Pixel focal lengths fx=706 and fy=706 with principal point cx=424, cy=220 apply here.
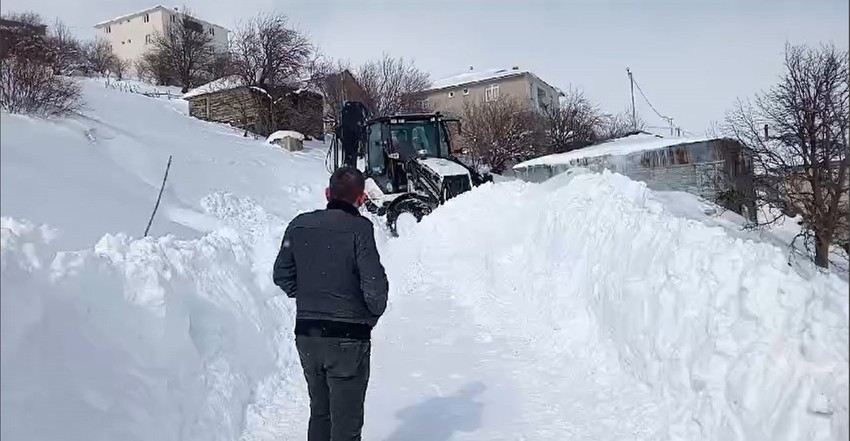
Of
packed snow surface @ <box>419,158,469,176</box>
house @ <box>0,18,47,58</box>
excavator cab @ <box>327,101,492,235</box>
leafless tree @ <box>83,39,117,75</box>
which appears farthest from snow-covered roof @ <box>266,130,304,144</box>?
house @ <box>0,18,47,58</box>

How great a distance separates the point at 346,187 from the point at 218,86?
1200 inches

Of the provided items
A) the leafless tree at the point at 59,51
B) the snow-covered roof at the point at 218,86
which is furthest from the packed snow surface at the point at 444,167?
the snow-covered roof at the point at 218,86

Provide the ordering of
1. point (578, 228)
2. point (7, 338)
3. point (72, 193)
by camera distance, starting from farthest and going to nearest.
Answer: point (578, 228)
point (72, 193)
point (7, 338)

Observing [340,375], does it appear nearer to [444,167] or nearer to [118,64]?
[444,167]

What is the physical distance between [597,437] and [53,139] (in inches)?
150

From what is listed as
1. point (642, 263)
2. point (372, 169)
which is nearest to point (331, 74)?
point (372, 169)

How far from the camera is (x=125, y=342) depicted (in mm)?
4391

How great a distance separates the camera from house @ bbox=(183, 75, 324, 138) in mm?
29859

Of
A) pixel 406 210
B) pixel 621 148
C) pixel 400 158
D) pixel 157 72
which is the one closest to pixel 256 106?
pixel 157 72

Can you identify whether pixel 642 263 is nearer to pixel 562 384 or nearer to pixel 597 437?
pixel 562 384

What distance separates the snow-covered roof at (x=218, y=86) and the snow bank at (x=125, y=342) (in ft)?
68.3

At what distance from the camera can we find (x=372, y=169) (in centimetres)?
1795

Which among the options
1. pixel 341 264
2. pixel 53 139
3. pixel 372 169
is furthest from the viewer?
pixel 372 169

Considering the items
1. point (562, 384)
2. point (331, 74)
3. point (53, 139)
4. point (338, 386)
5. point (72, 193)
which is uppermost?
point (331, 74)
